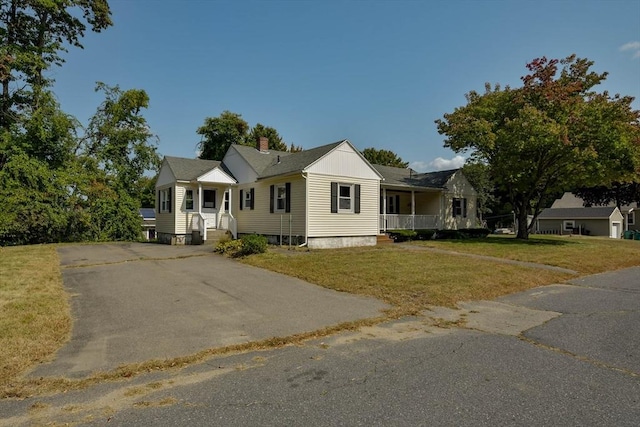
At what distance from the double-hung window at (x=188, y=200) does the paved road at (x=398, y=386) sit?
17.0 meters

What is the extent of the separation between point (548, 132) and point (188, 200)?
60.5 ft

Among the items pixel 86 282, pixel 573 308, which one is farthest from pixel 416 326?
pixel 86 282

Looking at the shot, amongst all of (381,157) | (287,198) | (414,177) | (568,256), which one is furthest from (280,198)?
(381,157)

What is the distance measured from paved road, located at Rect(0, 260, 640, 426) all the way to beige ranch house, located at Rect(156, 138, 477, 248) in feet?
39.1

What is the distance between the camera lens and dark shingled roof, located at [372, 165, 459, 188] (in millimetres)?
23739

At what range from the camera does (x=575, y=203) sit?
52.9 metres

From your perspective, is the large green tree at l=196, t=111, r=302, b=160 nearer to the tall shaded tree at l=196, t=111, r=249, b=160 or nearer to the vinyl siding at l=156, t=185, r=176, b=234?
the tall shaded tree at l=196, t=111, r=249, b=160

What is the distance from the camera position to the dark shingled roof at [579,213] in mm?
45062

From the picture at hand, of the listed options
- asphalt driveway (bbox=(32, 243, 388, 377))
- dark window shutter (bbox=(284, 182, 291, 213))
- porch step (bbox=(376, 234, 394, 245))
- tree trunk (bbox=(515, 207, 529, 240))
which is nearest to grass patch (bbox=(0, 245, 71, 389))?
asphalt driveway (bbox=(32, 243, 388, 377))

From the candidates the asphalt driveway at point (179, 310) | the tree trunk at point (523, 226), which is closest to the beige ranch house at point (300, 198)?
the tree trunk at point (523, 226)

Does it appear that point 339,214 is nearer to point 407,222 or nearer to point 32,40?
point 407,222

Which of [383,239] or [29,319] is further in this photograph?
[383,239]

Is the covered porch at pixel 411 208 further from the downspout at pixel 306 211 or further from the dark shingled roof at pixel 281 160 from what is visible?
the downspout at pixel 306 211

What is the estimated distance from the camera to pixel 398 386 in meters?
3.90
